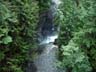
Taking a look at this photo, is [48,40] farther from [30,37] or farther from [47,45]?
[30,37]

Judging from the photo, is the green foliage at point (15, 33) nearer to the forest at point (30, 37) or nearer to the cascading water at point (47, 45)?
the forest at point (30, 37)

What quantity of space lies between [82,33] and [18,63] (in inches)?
130

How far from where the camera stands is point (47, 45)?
57.5ft

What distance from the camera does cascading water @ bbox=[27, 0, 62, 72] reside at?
45.1 feet

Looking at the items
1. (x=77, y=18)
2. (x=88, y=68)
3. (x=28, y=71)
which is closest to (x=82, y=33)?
(x=88, y=68)

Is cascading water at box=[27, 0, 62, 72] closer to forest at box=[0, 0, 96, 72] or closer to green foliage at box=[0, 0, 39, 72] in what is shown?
forest at box=[0, 0, 96, 72]

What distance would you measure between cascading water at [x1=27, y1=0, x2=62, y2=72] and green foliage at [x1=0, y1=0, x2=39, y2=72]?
6.30 ft

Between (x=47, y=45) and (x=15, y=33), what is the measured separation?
22.3ft

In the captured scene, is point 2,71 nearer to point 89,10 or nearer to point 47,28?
point 89,10

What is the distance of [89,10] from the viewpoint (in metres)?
9.46

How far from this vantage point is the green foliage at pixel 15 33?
10039 millimetres

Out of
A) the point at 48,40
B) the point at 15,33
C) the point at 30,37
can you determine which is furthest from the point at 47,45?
the point at 15,33

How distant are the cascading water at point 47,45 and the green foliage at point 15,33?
75.5 inches

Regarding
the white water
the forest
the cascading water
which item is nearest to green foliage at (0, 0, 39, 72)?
the forest
